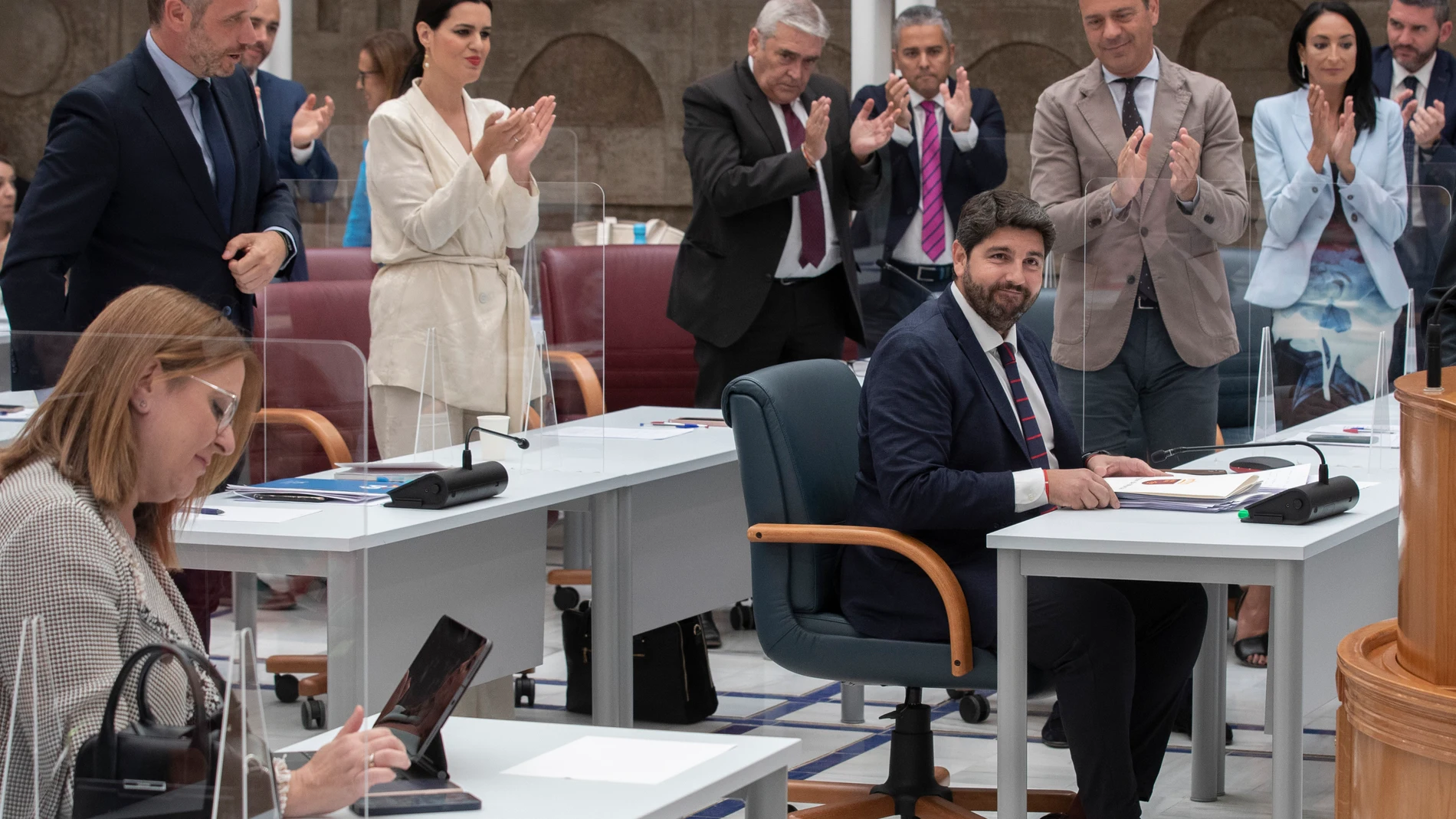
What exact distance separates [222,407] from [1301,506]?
6.54 ft

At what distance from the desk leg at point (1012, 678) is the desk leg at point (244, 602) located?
62.8 inches

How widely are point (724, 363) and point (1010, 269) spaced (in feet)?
5.79

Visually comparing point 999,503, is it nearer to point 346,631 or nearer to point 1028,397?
point 1028,397

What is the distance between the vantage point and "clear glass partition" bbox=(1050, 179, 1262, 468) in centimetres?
417

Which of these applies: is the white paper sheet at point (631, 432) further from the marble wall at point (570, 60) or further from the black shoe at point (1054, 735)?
the marble wall at point (570, 60)

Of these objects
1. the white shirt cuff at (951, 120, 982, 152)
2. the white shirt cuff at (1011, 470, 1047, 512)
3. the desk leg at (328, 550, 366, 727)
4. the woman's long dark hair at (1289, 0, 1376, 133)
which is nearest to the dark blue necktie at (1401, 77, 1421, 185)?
the woman's long dark hair at (1289, 0, 1376, 133)

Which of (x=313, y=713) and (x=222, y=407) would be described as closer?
(x=222, y=407)

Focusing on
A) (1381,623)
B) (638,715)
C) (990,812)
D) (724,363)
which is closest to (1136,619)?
(990,812)

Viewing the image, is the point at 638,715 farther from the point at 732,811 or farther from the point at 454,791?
the point at 454,791

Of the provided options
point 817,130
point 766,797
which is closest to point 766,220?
point 817,130

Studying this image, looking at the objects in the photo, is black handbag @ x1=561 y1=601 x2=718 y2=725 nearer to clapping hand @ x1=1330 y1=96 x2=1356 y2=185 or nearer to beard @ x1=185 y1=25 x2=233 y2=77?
beard @ x1=185 y1=25 x2=233 y2=77

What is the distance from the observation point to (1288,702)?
2.96 m

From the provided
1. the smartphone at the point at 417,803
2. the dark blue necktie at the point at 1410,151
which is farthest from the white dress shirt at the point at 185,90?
the dark blue necktie at the point at 1410,151

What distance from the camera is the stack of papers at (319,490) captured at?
237 centimetres
